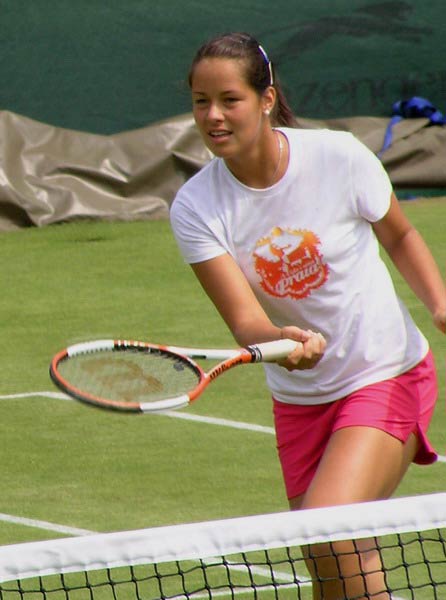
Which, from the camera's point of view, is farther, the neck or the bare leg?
the neck

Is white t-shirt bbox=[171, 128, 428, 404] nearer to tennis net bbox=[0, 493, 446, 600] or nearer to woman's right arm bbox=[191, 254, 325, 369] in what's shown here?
woman's right arm bbox=[191, 254, 325, 369]

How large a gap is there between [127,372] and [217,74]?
34.3 inches

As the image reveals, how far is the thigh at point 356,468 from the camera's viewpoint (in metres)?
3.83

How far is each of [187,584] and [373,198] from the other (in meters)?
1.88

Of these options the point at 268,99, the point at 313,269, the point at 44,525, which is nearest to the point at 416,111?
the point at 44,525

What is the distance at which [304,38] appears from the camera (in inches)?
567

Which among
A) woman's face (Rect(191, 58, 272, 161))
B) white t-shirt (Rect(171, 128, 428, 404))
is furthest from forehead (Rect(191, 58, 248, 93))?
white t-shirt (Rect(171, 128, 428, 404))

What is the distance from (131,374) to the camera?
13.3 ft

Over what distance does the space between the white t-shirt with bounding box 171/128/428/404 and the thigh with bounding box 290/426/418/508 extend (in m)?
0.16

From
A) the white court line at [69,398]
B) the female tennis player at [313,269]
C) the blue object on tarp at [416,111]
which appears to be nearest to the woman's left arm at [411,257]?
the female tennis player at [313,269]

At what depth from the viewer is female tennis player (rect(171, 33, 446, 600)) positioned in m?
3.95

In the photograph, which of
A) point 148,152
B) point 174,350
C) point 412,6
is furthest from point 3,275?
point 174,350

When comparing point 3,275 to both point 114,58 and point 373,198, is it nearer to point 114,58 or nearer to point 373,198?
point 114,58

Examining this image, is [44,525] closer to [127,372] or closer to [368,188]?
[127,372]
